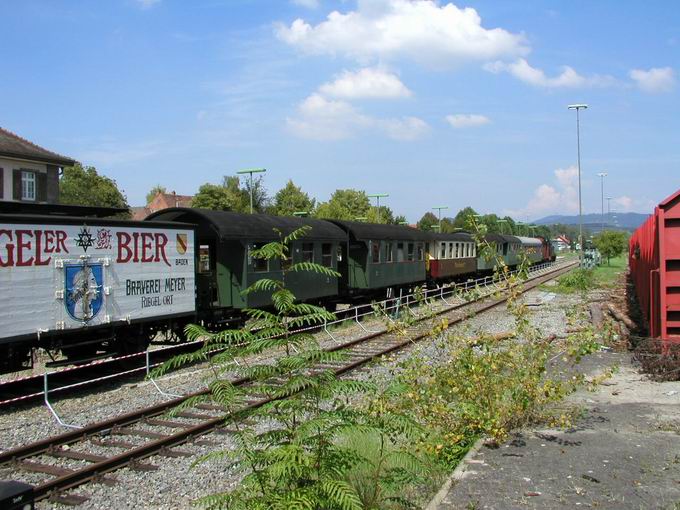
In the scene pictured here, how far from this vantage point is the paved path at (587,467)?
5.29 m

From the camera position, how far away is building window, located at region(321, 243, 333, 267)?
61.9 ft

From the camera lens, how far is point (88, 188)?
63.1 m

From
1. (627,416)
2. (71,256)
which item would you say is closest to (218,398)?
(627,416)

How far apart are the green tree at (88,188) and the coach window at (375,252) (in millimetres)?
43294

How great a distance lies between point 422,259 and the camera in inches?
1071

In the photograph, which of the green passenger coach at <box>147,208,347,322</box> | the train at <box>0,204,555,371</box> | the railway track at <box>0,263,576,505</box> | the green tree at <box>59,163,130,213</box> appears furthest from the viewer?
the green tree at <box>59,163,130,213</box>

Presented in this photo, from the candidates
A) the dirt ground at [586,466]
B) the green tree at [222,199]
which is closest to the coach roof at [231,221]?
the dirt ground at [586,466]

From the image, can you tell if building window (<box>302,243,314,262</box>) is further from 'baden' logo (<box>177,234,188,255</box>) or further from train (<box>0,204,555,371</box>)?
'baden' logo (<box>177,234,188,255</box>)

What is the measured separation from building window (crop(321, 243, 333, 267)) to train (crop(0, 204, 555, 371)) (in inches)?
1.3

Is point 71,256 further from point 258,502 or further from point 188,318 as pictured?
point 258,502

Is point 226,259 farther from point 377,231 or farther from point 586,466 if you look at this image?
point 586,466

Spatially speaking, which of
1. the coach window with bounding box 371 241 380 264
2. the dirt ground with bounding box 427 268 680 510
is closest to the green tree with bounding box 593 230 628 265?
the coach window with bounding box 371 241 380 264

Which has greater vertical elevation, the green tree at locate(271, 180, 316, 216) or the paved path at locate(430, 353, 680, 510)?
the green tree at locate(271, 180, 316, 216)

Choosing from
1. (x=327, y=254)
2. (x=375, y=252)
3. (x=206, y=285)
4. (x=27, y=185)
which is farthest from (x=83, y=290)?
(x=27, y=185)
